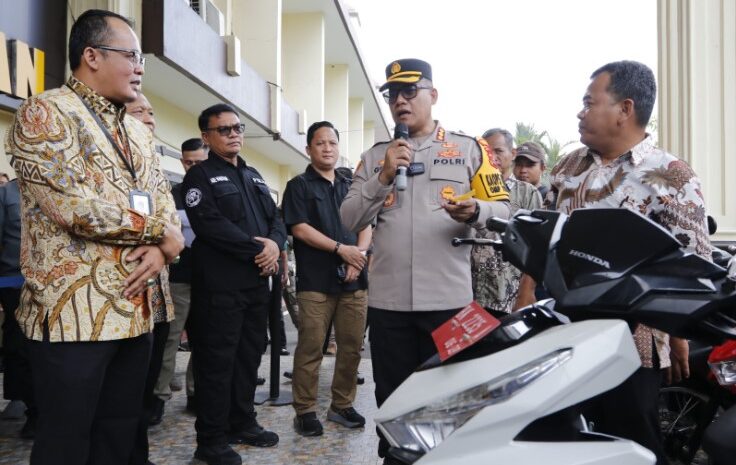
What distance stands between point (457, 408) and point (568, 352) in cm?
26

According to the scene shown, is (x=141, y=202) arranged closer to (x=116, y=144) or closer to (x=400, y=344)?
(x=116, y=144)

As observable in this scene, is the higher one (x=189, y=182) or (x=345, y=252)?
(x=189, y=182)

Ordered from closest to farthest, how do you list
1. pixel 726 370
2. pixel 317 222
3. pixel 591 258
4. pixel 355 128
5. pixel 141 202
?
1. pixel 591 258
2. pixel 141 202
3. pixel 726 370
4. pixel 317 222
5. pixel 355 128

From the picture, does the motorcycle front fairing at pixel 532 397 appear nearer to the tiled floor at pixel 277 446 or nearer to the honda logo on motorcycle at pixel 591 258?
the honda logo on motorcycle at pixel 591 258

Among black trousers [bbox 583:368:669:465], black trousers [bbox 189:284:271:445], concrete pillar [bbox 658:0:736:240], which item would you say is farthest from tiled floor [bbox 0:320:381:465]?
concrete pillar [bbox 658:0:736:240]

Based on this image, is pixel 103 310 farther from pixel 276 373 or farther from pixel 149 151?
pixel 276 373

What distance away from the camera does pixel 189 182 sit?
11.6ft

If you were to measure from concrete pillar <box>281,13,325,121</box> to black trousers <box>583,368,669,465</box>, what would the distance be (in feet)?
51.6

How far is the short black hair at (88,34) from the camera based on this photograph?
7.30ft

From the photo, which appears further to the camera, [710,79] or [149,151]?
[710,79]

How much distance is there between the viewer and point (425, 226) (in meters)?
2.74

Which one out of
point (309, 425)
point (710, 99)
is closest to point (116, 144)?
point (309, 425)

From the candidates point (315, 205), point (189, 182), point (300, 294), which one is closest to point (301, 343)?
point (300, 294)

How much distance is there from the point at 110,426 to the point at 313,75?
15.7 m
